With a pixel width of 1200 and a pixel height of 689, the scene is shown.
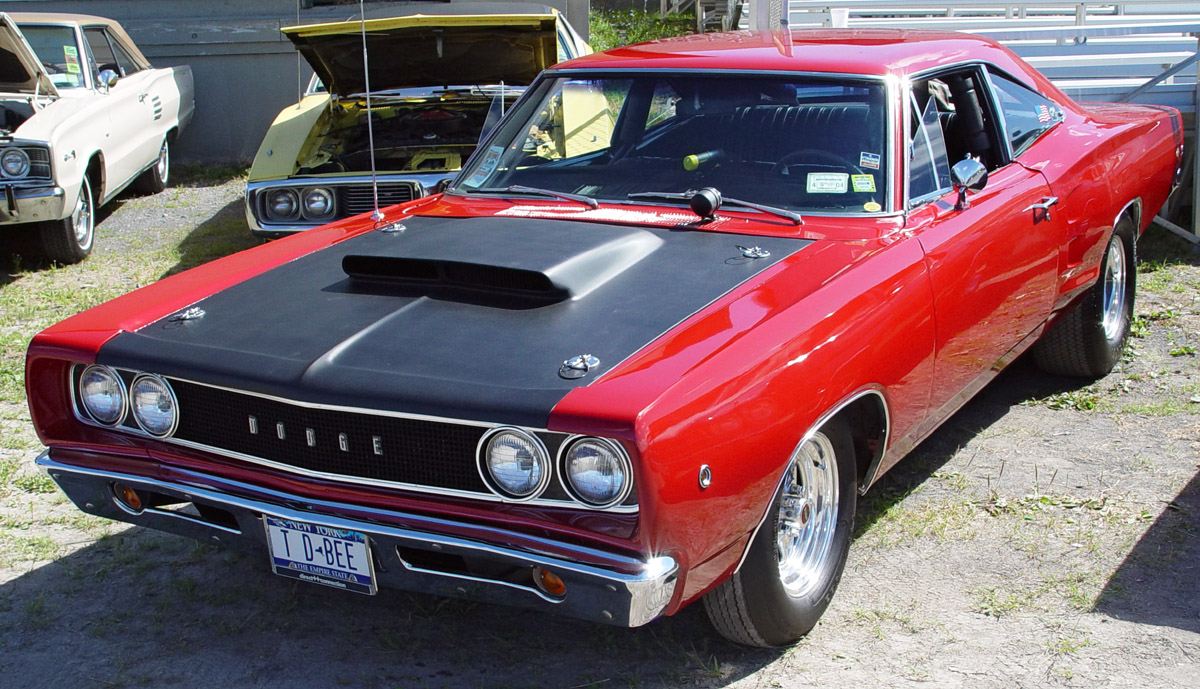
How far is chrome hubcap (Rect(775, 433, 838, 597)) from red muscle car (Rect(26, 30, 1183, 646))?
0.04 ft

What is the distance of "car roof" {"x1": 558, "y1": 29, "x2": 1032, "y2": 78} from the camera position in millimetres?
3688

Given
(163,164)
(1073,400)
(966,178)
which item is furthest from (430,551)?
(163,164)

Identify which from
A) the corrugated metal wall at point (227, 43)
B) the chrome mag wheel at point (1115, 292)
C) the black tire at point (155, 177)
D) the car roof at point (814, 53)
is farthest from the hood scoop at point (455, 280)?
the corrugated metal wall at point (227, 43)

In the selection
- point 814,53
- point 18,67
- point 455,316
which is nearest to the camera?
point 455,316

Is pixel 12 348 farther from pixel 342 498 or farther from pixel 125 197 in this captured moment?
pixel 125 197

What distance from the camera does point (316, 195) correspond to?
21.0 ft

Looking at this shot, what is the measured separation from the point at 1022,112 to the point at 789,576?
2340 mm

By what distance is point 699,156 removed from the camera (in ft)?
11.9

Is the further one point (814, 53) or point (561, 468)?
point (814, 53)

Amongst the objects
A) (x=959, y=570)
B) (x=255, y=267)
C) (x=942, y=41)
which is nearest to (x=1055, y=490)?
(x=959, y=570)

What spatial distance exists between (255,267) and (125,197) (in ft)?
23.1

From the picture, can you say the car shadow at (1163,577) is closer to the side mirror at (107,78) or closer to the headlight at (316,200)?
the headlight at (316,200)

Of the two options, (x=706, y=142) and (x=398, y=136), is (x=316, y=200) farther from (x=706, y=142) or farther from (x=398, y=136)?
(x=706, y=142)

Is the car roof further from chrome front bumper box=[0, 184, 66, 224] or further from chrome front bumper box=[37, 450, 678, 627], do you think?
chrome front bumper box=[0, 184, 66, 224]
